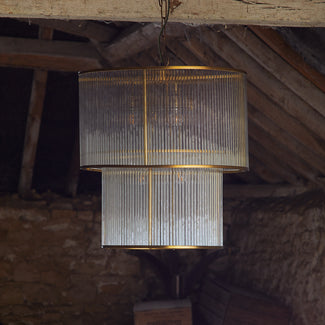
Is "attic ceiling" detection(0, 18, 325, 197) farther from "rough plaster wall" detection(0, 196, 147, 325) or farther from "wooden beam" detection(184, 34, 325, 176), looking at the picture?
"rough plaster wall" detection(0, 196, 147, 325)

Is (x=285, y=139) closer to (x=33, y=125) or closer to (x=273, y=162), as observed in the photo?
(x=273, y=162)

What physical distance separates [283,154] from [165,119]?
2436 mm

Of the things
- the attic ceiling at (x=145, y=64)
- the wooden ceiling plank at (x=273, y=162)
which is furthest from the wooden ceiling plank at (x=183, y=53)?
the wooden ceiling plank at (x=273, y=162)

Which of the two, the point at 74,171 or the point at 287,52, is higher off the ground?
the point at 287,52

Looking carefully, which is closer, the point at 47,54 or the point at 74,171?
the point at 47,54

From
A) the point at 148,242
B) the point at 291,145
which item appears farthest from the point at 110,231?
the point at 291,145

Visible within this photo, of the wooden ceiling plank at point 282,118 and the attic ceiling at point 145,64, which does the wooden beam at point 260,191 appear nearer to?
the attic ceiling at point 145,64

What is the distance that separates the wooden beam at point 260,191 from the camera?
4598 millimetres

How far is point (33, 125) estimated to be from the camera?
4582mm

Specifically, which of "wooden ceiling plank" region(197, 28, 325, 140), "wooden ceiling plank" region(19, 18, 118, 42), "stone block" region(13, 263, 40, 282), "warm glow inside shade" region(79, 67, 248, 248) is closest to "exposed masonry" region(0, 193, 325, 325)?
"stone block" region(13, 263, 40, 282)

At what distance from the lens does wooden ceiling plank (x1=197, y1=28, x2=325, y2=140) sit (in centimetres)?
340

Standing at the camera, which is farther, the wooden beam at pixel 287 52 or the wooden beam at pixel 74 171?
the wooden beam at pixel 74 171

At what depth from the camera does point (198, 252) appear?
5.40 m

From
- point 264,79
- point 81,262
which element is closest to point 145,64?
point 264,79
